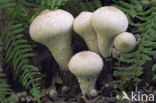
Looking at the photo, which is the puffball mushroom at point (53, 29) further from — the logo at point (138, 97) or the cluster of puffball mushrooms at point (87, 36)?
the logo at point (138, 97)

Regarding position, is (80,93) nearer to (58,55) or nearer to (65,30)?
(58,55)

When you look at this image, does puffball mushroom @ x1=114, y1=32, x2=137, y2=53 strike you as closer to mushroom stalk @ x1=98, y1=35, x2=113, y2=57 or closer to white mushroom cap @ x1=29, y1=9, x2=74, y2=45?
mushroom stalk @ x1=98, y1=35, x2=113, y2=57

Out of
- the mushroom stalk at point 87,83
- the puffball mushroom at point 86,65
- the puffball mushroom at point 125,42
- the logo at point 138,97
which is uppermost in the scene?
the puffball mushroom at point 125,42

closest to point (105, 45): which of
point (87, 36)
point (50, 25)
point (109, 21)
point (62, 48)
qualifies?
point (87, 36)

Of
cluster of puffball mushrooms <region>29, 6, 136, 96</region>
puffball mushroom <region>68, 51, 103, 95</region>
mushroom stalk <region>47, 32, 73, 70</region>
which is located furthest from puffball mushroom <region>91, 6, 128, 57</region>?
mushroom stalk <region>47, 32, 73, 70</region>

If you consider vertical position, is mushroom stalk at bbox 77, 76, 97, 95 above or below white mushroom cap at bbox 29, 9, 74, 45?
below

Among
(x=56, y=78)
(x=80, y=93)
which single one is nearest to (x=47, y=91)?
(x=56, y=78)

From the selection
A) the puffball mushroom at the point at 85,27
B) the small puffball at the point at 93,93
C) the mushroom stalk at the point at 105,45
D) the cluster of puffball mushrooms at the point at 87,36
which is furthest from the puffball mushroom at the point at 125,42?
the small puffball at the point at 93,93

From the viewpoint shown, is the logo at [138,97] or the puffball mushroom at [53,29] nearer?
the logo at [138,97]
